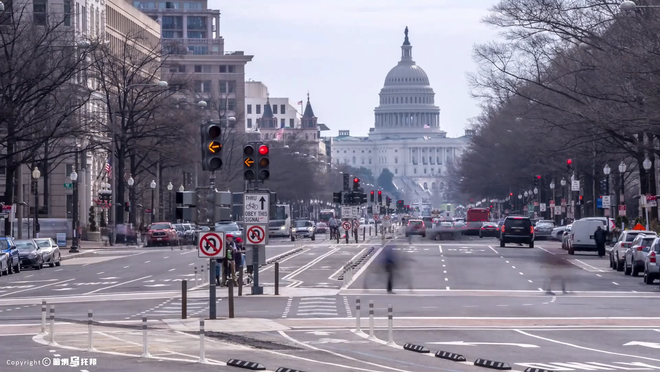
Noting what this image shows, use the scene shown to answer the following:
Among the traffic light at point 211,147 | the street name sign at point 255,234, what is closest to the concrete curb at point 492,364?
the traffic light at point 211,147

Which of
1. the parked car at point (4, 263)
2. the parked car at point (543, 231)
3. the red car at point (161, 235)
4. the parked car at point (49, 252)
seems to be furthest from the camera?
the parked car at point (543, 231)

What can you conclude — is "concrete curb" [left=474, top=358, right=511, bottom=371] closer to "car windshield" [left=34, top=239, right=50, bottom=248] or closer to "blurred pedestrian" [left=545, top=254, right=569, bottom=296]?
"blurred pedestrian" [left=545, top=254, right=569, bottom=296]

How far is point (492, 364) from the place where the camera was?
56.1 feet

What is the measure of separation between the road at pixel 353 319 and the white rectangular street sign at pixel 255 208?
2026 millimetres

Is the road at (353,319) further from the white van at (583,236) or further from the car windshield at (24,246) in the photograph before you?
the white van at (583,236)

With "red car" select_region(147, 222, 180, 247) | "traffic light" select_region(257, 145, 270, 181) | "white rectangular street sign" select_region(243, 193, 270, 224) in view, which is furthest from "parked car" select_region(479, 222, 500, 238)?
"traffic light" select_region(257, 145, 270, 181)

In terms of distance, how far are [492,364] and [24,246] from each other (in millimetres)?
39655

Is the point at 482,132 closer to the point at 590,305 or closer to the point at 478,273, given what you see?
the point at 478,273

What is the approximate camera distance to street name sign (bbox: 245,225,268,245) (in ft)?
108

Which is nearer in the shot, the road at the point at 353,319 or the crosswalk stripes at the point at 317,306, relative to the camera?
the road at the point at 353,319

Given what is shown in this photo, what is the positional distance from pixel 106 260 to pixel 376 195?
43353 millimetres

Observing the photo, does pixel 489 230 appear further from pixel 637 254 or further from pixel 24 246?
pixel 637 254

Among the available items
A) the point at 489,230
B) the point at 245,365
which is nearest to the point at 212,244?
the point at 245,365

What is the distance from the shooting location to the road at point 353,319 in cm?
1855
